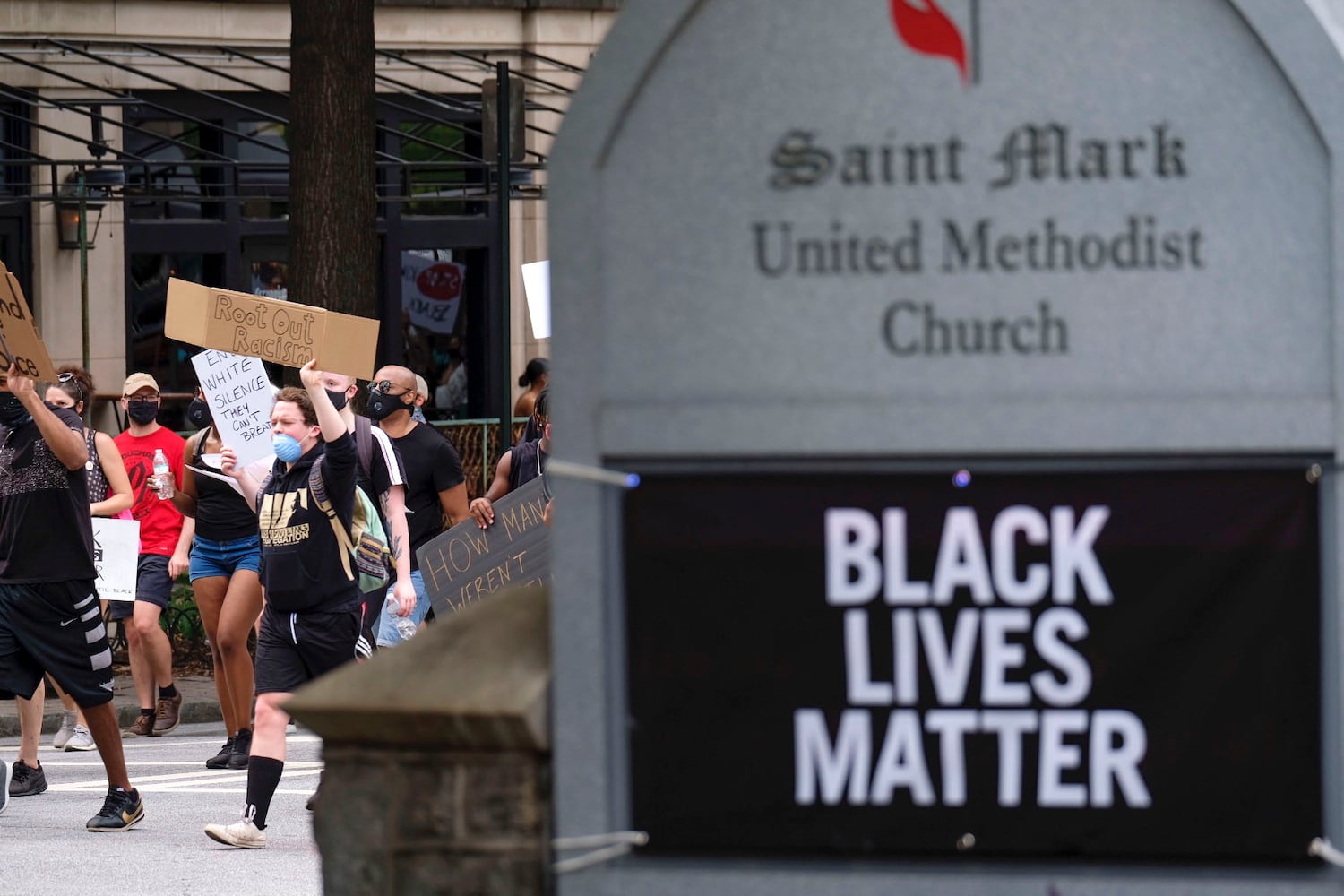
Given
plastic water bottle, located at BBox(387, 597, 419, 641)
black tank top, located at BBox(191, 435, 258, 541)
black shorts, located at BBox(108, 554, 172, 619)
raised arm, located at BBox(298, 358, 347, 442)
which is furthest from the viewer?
black shorts, located at BBox(108, 554, 172, 619)

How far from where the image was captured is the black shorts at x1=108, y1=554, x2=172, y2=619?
1222 centimetres

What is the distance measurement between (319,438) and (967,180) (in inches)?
199

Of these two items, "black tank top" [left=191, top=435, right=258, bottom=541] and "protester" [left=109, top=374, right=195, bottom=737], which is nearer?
"black tank top" [left=191, top=435, right=258, bottom=541]

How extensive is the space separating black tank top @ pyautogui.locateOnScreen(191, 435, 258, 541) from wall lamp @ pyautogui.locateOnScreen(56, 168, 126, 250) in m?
8.00

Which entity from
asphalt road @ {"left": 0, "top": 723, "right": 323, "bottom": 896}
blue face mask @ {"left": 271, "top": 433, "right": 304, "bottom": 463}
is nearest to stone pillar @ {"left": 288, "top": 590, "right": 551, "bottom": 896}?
asphalt road @ {"left": 0, "top": 723, "right": 323, "bottom": 896}

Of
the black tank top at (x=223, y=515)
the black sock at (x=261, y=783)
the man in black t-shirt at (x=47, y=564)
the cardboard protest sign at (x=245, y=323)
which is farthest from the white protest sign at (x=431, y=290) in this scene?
the black sock at (x=261, y=783)

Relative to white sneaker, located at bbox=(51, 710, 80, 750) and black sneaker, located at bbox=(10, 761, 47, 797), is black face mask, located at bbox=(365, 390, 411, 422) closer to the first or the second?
black sneaker, located at bbox=(10, 761, 47, 797)

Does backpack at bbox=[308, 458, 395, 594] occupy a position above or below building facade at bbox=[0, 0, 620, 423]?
below

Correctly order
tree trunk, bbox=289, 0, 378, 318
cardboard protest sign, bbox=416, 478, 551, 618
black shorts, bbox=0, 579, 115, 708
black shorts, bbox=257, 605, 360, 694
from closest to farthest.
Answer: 1. black shorts, bbox=257, 605, 360, 694
2. black shorts, bbox=0, 579, 115, 708
3. cardboard protest sign, bbox=416, 478, 551, 618
4. tree trunk, bbox=289, 0, 378, 318

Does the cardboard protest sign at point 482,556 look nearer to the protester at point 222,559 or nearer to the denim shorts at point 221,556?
the protester at point 222,559

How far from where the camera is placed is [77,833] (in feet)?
28.8

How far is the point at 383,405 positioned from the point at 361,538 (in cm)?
205

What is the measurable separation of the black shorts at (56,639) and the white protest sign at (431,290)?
1438cm

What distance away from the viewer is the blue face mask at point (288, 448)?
8.44 meters
